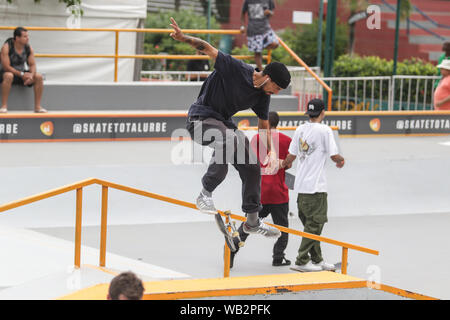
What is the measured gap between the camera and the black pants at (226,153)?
6297mm

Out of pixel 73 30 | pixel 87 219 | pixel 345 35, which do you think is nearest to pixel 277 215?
pixel 87 219

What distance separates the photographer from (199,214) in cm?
1107

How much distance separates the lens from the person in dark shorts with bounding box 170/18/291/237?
6.24 metres

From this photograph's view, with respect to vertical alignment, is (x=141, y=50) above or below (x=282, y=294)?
above

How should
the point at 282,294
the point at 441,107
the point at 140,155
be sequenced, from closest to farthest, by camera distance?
the point at 282,294, the point at 140,155, the point at 441,107

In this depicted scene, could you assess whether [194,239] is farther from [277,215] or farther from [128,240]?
[277,215]

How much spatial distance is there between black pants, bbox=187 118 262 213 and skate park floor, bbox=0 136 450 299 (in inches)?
73.1

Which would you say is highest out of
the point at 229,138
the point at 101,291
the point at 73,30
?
the point at 73,30

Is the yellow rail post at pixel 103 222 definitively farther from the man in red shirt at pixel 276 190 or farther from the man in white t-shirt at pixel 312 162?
the man in white t-shirt at pixel 312 162

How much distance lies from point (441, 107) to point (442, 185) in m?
1.95

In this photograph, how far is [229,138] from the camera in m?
6.28

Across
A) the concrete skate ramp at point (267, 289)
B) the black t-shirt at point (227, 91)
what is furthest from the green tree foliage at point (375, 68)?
the black t-shirt at point (227, 91)

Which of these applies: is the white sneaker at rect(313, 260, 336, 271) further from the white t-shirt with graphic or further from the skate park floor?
the white t-shirt with graphic

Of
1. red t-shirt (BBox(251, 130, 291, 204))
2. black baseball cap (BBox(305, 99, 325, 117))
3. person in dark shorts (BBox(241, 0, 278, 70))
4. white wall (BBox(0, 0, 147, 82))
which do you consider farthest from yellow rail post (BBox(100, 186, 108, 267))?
white wall (BBox(0, 0, 147, 82))
